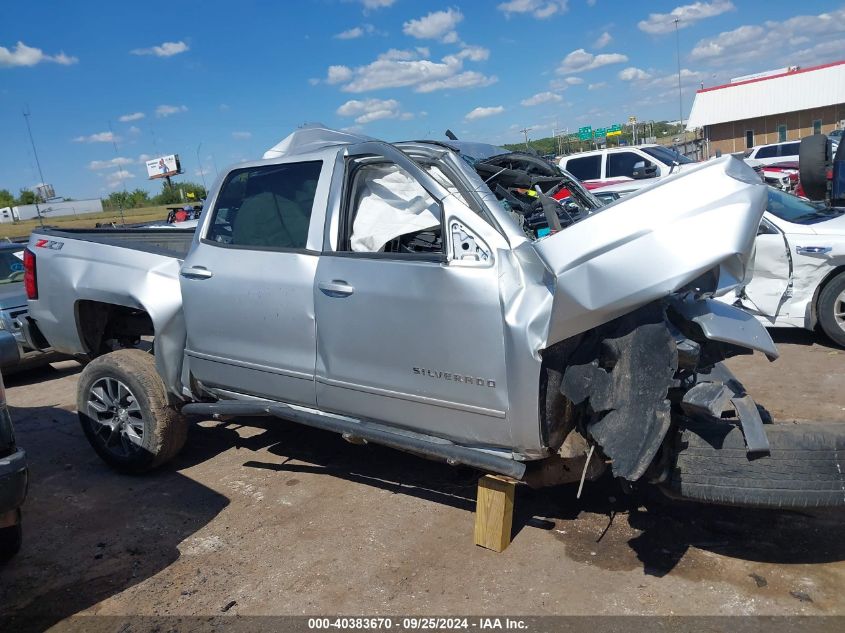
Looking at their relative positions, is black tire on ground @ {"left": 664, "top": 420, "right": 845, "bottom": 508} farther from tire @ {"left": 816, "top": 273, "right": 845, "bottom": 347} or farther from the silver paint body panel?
tire @ {"left": 816, "top": 273, "right": 845, "bottom": 347}

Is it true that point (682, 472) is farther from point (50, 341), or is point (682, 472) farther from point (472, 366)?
point (50, 341)

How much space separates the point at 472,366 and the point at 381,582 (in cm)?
119

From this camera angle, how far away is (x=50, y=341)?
5.41 meters

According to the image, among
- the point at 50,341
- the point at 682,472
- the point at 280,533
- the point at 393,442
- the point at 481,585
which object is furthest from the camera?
the point at 50,341

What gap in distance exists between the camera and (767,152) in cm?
2359

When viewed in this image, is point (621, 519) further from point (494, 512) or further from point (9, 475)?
point (9, 475)

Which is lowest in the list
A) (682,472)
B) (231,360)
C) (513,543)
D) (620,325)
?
(513,543)

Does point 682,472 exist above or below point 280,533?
above

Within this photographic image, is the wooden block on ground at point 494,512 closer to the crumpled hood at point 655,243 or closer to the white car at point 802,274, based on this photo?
the crumpled hood at point 655,243

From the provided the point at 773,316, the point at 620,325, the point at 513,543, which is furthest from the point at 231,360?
the point at 773,316

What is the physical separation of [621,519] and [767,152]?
2336 centimetres

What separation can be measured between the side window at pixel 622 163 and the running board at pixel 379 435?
39.5 feet

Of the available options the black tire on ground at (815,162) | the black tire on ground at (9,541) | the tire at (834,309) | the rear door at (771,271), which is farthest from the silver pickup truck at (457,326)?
the tire at (834,309)

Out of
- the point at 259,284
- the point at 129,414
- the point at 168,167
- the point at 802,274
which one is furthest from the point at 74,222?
the point at 802,274
